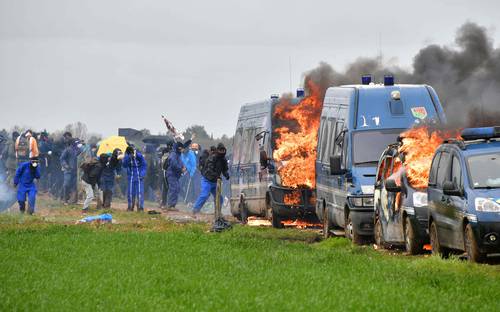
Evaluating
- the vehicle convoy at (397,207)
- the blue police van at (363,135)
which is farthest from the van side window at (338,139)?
the vehicle convoy at (397,207)

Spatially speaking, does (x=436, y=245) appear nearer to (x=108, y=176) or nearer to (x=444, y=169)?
(x=444, y=169)

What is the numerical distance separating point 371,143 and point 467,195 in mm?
6481

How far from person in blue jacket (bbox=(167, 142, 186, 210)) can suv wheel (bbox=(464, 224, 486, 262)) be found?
2395 centimetres

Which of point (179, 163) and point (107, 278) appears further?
point (179, 163)

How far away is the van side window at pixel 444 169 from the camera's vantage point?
17.9m

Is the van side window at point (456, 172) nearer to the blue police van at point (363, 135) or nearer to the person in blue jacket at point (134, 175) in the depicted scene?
the blue police van at point (363, 135)

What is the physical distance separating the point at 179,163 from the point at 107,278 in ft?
83.2

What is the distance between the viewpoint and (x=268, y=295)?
12961 mm

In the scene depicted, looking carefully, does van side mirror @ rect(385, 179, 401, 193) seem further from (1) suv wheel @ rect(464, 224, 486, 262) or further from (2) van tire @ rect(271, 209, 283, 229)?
(2) van tire @ rect(271, 209, 283, 229)

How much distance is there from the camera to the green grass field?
41.0 ft

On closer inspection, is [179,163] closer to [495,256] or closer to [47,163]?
[47,163]

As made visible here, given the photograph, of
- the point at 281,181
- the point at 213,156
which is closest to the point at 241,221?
the point at 213,156

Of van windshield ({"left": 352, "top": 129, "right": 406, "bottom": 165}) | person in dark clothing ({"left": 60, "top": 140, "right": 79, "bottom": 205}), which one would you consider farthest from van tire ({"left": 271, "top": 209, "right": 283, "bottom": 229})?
person in dark clothing ({"left": 60, "top": 140, "right": 79, "bottom": 205})

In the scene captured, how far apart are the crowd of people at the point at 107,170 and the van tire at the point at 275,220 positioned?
4.54 m
